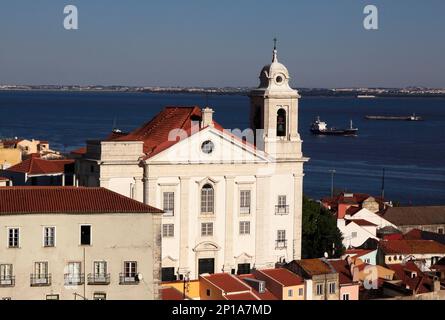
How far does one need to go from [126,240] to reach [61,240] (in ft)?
4.70

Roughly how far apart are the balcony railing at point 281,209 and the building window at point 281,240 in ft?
1.85

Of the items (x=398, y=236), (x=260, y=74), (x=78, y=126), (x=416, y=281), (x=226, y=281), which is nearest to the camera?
(x=226, y=281)

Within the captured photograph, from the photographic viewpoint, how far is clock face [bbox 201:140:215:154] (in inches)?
1176

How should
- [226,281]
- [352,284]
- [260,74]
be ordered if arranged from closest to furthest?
[226,281]
[352,284]
[260,74]

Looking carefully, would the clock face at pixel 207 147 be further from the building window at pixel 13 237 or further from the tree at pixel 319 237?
the building window at pixel 13 237

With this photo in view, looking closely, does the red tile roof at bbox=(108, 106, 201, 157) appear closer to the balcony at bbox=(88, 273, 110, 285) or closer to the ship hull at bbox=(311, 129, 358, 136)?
the balcony at bbox=(88, 273, 110, 285)

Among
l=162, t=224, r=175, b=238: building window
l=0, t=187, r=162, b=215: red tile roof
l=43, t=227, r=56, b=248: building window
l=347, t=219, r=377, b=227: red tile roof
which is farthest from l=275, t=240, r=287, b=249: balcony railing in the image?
l=347, t=219, r=377, b=227: red tile roof

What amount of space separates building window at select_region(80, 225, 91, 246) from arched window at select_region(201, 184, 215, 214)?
343 inches

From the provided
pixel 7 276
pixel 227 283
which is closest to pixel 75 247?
pixel 7 276

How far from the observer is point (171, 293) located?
76.9 feet
